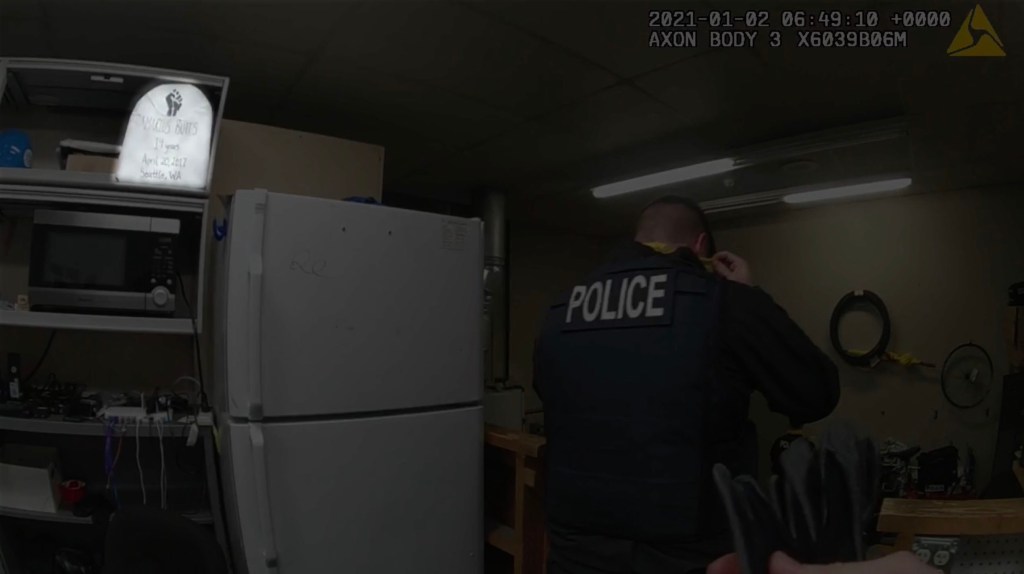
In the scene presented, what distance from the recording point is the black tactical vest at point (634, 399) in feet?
3.50

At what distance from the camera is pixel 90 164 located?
1.63m

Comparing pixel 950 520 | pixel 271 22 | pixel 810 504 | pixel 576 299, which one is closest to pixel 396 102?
pixel 271 22

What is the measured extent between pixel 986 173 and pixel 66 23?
4776mm

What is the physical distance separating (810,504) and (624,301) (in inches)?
23.9

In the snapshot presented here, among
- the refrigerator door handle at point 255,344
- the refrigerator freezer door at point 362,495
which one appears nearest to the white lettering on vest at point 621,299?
the refrigerator freezer door at point 362,495

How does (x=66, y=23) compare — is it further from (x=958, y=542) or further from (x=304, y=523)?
(x=958, y=542)

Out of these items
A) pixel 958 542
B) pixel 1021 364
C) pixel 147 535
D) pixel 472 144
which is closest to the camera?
pixel 958 542

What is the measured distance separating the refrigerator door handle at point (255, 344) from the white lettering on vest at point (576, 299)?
0.86 metres

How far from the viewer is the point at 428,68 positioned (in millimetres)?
1965

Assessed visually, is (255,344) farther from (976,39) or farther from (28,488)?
(976,39)

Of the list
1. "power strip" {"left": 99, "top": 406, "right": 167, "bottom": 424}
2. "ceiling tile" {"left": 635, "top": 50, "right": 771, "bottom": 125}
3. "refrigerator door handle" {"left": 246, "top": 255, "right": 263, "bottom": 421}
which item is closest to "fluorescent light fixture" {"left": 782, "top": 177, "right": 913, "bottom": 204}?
"ceiling tile" {"left": 635, "top": 50, "right": 771, "bottom": 125}

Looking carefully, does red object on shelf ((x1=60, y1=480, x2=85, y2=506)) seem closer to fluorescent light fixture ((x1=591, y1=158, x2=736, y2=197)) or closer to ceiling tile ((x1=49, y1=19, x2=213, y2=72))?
ceiling tile ((x1=49, y1=19, x2=213, y2=72))

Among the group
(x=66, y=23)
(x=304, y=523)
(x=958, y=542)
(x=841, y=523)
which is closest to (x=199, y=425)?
(x=304, y=523)

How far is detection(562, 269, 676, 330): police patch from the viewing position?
1.14 m
